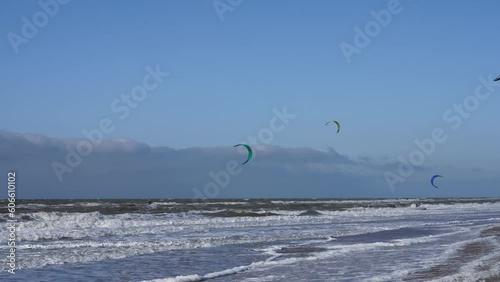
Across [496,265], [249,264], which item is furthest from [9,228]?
[496,265]

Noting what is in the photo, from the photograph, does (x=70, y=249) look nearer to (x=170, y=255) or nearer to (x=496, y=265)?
(x=170, y=255)

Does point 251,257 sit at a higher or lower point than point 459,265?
higher

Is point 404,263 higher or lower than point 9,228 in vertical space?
lower

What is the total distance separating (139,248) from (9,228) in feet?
47.2

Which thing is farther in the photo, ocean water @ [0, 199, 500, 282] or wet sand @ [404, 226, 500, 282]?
ocean water @ [0, 199, 500, 282]

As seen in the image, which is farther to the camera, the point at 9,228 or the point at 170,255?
the point at 9,228

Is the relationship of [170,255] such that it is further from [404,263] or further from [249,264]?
[404,263]

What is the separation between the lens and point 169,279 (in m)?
14.8

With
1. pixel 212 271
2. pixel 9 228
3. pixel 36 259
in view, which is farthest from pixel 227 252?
pixel 9 228

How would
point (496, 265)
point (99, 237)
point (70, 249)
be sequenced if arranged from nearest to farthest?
point (496, 265) < point (70, 249) < point (99, 237)

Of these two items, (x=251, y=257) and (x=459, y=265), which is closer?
(x=459, y=265)

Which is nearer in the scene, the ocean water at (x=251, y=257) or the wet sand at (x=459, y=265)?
the wet sand at (x=459, y=265)

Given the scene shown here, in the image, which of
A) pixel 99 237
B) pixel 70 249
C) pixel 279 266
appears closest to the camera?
pixel 279 266

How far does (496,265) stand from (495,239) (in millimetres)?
9892
